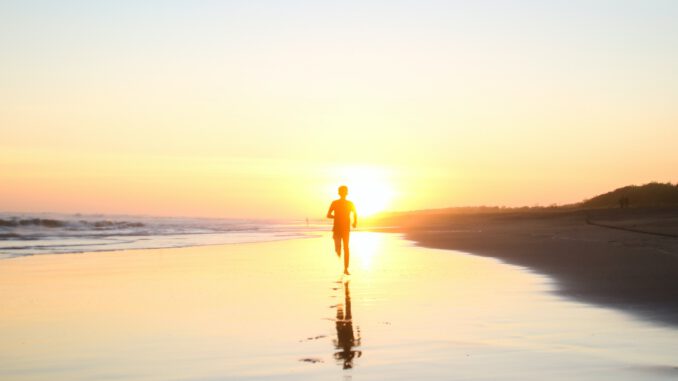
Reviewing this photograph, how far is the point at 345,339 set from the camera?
7.88 metres

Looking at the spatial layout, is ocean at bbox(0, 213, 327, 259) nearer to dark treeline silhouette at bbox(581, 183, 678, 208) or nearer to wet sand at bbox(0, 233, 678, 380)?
wet sand at bbox(0, 233, 678, 380)

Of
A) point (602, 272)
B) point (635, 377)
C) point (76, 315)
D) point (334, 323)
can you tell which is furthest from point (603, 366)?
point (602, 272)

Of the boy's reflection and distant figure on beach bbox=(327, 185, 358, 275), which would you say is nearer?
the boy's reflection

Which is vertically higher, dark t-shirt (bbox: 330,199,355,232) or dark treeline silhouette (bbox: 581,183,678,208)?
dark treeline silhouette (bbox: 581,183,678,208)

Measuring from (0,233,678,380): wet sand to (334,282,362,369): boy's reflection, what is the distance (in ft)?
0.05

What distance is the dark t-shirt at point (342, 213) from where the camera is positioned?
1702 centimetres

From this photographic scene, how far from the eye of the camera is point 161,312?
10.0 metres

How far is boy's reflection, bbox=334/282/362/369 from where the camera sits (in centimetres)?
684

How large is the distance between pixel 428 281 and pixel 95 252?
46.4 feet

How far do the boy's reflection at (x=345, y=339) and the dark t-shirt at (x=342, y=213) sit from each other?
20.6 ft

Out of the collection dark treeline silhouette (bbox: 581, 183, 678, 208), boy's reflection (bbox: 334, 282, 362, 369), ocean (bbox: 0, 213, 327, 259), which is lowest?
boy's reflection (bbox: 334, 282, 362, 369)

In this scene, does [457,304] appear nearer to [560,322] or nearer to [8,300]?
[560,322]

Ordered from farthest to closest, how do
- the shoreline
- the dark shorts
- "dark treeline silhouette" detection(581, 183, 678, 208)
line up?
"dark treeline silhouette" detection(581, 183, 678, 208) → the dark shorts → the shoreline

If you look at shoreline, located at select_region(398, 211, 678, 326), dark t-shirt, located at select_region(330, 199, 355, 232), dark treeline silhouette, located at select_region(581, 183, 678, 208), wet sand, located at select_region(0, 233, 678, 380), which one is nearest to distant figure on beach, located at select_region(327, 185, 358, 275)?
dark t-shirt, located at select_region(330, 199, 355, 232)
